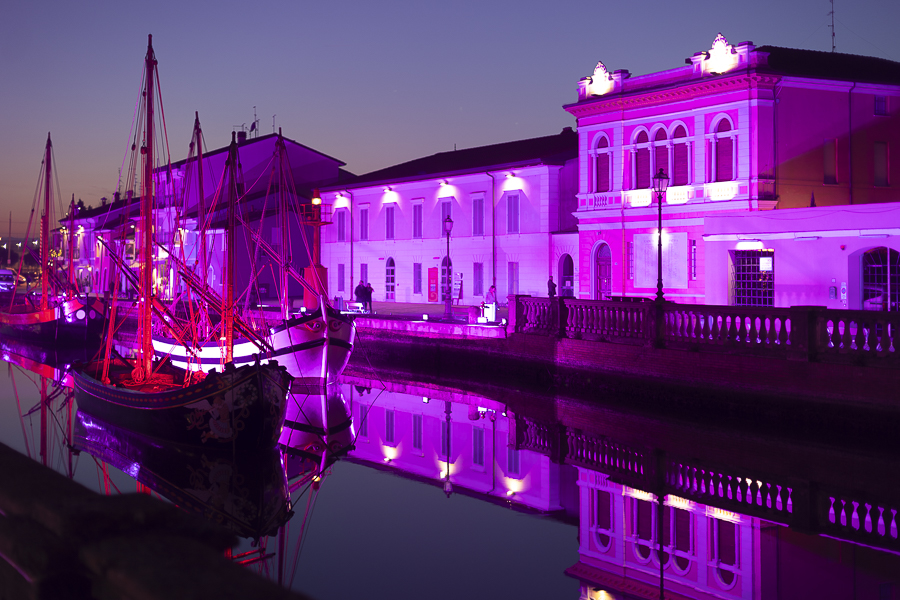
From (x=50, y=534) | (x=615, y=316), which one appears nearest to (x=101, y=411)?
(x=615, y=316)

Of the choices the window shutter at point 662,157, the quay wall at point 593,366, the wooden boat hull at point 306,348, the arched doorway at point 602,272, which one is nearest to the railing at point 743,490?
the quay wall at point 593,366

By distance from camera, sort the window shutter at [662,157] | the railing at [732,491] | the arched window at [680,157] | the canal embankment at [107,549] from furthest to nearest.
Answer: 1. the window shutter at [662,157]
2. the arched window at [680,157]
3. the railing at [732,491]
4. the canal embankment at [107,549]

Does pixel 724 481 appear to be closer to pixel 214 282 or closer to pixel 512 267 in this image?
pixel 512 267

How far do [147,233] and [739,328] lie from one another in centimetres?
1245

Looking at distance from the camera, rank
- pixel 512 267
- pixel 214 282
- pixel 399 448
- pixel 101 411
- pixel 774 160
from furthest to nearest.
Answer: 1. pixel 214 282
2. pixel 512 267
3. pixel 774 160
4. pixel 101 411
5. pixel 399 448

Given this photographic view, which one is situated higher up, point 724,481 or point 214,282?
point 214,282

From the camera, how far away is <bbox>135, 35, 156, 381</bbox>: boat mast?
17.3 metres

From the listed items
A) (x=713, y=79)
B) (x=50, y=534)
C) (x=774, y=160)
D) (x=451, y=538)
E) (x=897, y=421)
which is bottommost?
(x=451, y=538)

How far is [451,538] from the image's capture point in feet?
33.0

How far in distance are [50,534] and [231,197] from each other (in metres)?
17.5

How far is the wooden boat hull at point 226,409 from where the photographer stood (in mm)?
13727

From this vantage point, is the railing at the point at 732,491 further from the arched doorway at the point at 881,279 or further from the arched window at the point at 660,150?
the arched window at the point at 660,150

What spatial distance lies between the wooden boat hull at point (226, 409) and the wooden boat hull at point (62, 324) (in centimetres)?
2619

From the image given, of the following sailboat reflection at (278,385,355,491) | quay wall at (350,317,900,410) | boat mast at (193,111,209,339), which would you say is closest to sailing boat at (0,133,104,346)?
boat mast at (193,111,209,339)
